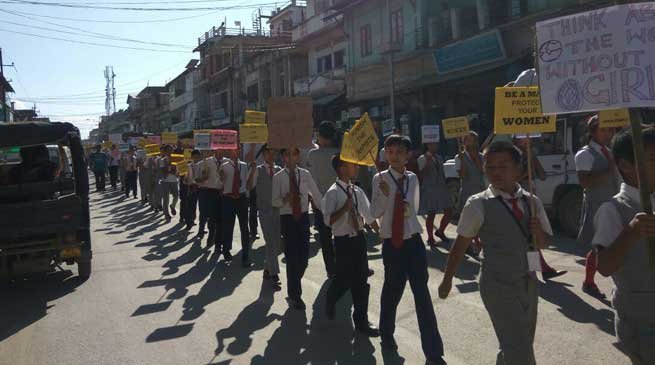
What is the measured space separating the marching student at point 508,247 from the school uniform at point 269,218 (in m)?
3.65

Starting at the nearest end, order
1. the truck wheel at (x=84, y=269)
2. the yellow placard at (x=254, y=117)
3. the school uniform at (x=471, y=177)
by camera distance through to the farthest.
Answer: the truck wheel at (x=84, y=269) < the school uniform at (x=471, y=177) < the yellow placard at (x=254, y=117)

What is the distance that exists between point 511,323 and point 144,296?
5.11m

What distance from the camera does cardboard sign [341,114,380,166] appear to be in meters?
5.14

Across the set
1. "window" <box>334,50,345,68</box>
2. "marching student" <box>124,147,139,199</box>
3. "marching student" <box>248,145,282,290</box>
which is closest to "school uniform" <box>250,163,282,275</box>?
"marching student" <box>248,145,282,290</box>

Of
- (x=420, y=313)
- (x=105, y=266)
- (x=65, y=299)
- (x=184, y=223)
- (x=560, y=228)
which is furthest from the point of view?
(x=184, y=223)

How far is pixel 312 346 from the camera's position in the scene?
491 centimetres

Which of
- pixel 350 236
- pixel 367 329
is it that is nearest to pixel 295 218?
pixel 350 236

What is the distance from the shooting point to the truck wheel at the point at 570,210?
919 centimetres

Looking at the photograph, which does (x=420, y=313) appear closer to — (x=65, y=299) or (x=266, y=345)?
(x=266, y=345)

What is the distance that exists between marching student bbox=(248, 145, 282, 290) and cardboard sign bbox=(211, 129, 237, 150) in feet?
7.43

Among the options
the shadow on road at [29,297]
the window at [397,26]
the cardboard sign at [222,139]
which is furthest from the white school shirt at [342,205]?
the window at [397,26]

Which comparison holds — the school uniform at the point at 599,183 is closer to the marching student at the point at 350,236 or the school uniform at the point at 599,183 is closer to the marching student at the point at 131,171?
the marching student at the point at 350,236

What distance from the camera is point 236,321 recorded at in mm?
5719

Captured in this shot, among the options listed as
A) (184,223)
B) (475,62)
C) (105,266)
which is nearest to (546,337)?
(105,266)
